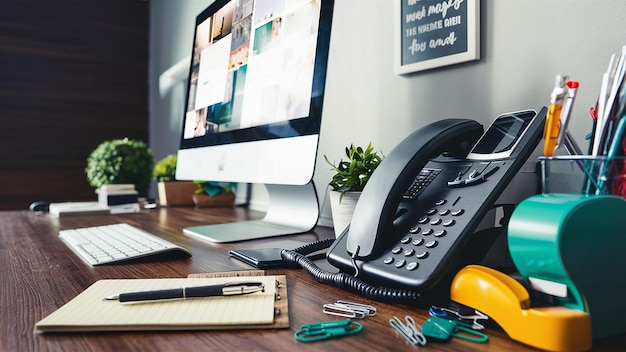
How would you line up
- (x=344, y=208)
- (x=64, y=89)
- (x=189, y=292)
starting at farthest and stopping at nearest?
(x=64, y=89), (x=344, y=208), (x=189, y=292)

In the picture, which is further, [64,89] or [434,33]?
[64,89]

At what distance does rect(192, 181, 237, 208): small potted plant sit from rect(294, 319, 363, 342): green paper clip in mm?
1244

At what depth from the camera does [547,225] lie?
347mm

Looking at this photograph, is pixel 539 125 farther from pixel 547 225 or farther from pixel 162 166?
pixel 162 166

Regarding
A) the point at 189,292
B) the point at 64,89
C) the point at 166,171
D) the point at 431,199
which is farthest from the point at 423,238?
the point at 64,89

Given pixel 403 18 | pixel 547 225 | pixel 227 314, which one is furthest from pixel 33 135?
pixel 547 225

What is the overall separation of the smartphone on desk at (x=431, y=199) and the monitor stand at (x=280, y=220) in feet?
1.20

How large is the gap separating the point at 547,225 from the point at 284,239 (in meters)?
0.57

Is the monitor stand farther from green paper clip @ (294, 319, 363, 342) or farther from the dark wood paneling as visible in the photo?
the dark wood paneling

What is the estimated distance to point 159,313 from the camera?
1.37 feet

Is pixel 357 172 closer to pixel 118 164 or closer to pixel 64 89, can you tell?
pixel 118 164

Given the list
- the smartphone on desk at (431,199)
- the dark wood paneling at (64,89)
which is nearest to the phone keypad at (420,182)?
the smartphone on desk at (431,199)

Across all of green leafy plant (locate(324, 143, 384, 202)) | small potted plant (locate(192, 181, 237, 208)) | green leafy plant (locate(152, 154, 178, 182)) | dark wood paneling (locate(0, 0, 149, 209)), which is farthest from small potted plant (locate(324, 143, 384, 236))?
dark wood paneling (locate(0, 0, 149, 209))

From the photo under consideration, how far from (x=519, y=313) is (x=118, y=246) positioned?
63 cm
